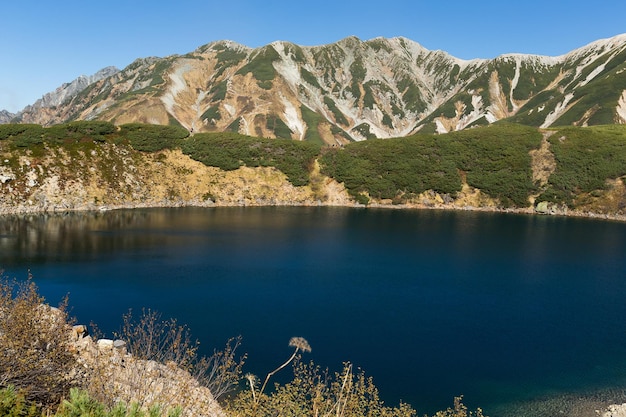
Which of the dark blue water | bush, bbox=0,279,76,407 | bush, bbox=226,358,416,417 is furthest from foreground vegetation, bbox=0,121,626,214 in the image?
bush, bbox=0,279,76,407

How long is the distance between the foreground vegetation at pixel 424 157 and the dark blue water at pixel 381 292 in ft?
112

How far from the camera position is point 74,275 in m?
46.9

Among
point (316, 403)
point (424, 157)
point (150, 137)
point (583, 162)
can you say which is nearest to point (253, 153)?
point (150, 137)

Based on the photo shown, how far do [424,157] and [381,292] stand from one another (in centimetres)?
9385

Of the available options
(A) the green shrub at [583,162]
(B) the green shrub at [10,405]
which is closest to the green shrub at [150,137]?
(A) the green shrub at [583,162]

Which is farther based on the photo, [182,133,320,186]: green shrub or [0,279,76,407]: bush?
[182,133,320,186]: green shrub

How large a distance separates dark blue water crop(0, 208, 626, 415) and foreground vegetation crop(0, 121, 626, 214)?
112 feet

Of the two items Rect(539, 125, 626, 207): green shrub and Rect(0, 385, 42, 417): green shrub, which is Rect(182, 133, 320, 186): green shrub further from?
Rect(0, 385, 42, 417): green shrub

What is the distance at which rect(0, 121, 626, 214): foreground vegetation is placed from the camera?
112 m

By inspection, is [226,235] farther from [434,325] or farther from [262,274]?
[434,325]

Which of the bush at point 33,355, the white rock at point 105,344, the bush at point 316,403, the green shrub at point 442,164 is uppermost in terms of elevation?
the green shrub at point 442,164

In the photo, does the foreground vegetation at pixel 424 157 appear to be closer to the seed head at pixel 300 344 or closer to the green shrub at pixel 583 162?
the green shrub at pixel 583 162

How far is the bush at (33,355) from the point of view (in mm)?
15477

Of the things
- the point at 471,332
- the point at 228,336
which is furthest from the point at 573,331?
the point at 228,336
